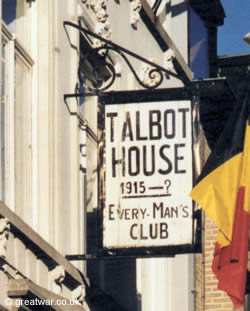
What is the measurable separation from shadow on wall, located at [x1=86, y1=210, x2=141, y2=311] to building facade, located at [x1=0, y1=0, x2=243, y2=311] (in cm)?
1

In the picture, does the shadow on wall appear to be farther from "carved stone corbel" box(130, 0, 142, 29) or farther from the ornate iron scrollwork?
"carved stone corbel" box(130, 0, 142, 29)

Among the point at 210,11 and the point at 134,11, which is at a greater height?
the point at 210,11

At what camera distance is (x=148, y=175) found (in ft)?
41.4

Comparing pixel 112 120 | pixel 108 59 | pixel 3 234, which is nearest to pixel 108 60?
pixel 108 59

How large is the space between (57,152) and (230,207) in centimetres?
174

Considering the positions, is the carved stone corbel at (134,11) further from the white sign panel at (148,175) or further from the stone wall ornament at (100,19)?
the white sign panel at (148,175)

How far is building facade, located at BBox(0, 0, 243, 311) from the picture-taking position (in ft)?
38.5

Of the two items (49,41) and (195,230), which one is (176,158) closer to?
(195,230)

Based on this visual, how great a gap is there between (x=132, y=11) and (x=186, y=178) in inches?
200

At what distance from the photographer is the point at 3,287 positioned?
1074 centimetres

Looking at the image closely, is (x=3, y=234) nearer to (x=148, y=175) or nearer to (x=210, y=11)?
(x=148, y=175)

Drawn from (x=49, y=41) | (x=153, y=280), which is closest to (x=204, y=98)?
(x=153, y=280)

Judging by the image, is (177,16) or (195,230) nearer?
(195,230)

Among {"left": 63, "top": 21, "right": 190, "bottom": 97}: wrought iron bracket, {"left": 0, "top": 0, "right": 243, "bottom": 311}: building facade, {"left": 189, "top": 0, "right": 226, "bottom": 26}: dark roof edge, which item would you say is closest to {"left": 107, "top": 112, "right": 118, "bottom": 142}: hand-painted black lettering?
{"left": 0, "top": 0, "right": 243, "bottom": 311}: building facade
